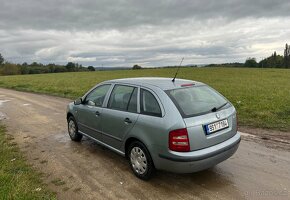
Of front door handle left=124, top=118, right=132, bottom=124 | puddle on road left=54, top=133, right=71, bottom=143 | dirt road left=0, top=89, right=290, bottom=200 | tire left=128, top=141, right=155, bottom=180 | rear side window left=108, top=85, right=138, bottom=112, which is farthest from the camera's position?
puddle on road left=54, top=133, right=71, bottom=143

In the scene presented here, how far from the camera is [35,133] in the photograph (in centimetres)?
734

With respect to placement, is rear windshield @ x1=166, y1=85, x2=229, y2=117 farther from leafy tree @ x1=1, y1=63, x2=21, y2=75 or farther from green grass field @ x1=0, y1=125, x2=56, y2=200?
leafy tree @ x1=1, y1=63, x2=21, y2=75

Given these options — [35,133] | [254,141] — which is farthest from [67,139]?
[254,141]

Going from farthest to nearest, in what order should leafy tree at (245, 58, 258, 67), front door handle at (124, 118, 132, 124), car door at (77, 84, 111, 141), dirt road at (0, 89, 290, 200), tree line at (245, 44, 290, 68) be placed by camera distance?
leafy tree at (245, 58, 258, 67)
tree line at (245, 44, 290, 68)
car door at (77, 84, 111, 141)
front door handle at (124, 118, 132, 124)
dirt road at (0, 89, 290, 200)

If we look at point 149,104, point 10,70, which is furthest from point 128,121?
point 10,70


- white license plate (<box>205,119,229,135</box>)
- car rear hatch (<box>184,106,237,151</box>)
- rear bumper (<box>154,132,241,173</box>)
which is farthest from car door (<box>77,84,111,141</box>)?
white license plate (<box>205,119,229,135</box>)

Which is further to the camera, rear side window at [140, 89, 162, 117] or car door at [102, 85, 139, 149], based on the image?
car door at [102, 85, 139, 149]

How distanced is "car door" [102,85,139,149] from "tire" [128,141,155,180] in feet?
0.95

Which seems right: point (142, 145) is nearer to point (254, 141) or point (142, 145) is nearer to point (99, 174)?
point (99, 174)

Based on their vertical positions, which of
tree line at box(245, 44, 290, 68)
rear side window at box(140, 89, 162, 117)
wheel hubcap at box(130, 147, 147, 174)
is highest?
tree line at box(245, 44, 290, 68)

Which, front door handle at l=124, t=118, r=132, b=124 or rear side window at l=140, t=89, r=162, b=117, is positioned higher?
rear side window at l=140, t=89, r=162, b=117

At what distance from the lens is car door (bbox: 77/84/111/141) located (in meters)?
5.20

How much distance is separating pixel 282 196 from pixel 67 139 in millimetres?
4895

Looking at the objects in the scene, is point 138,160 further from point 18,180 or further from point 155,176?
point 18,180
